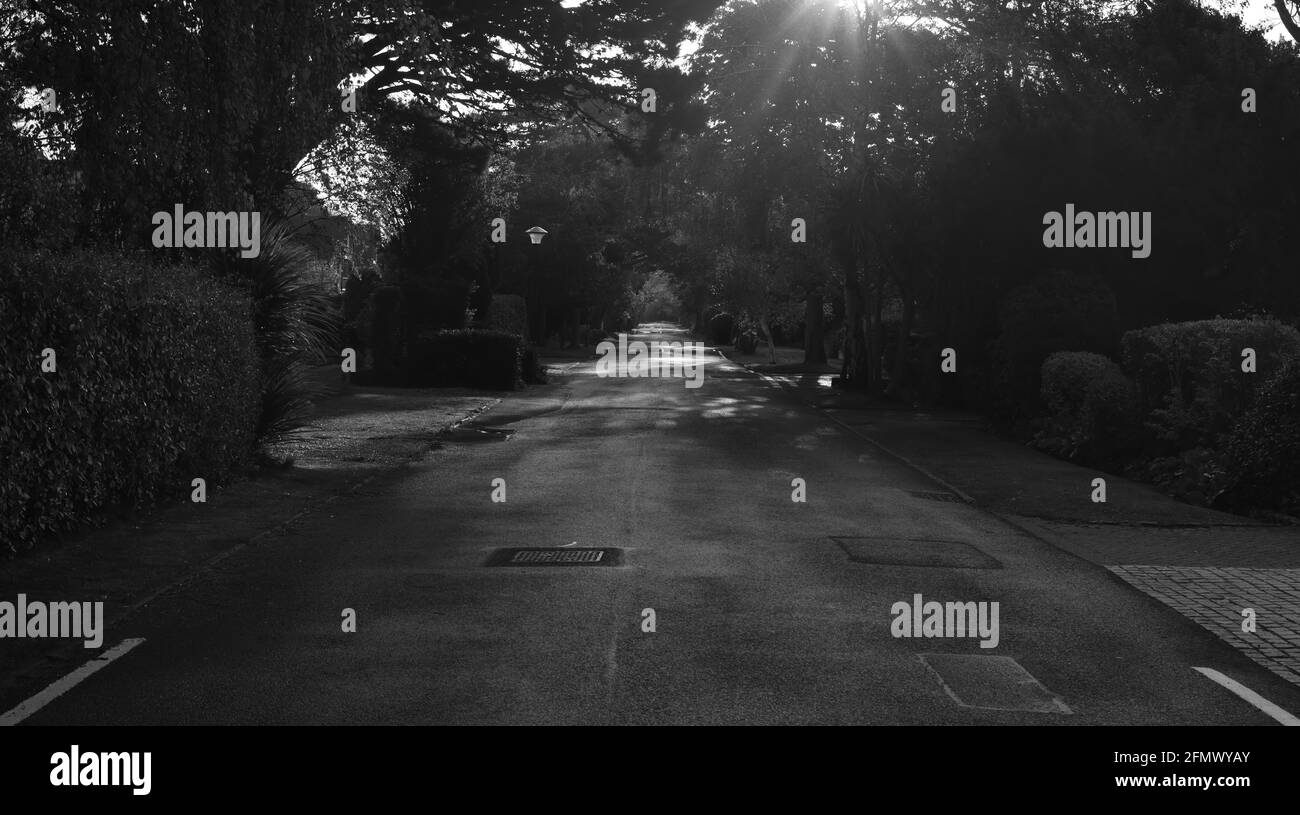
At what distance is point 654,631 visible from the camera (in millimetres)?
8211

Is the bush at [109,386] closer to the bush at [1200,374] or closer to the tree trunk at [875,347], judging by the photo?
the bush at [1200,374]

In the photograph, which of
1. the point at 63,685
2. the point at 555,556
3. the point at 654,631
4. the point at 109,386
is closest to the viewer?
the point at 63,685

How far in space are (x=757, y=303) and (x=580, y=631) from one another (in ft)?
155

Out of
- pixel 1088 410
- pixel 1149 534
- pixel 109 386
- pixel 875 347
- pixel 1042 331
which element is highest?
pixel 1042 331

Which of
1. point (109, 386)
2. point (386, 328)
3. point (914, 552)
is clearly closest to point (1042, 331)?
point (914, 552)

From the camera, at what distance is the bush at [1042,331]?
23781mm

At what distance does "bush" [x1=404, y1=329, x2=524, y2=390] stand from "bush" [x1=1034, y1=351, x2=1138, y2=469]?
657 inches

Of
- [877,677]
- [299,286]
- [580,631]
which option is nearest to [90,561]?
[580,631]

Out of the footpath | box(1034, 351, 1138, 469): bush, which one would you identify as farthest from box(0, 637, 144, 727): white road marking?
box(1034, 351, 1138, 469): bush

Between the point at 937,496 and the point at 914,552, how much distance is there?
178 inches

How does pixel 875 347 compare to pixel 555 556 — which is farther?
pixel 875 347

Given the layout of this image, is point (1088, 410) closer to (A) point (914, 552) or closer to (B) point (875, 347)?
(A) point (914, 552)
